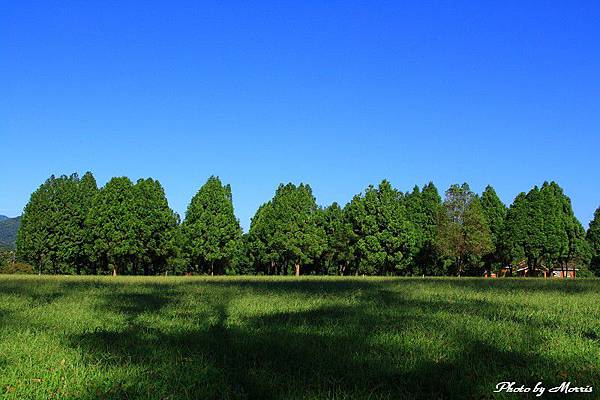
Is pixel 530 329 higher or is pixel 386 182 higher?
pixel 386 182

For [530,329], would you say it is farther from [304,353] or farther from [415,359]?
[304,353]

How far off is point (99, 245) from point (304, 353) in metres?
64.7

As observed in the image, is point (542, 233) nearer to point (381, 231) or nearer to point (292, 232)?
point (381, 231)

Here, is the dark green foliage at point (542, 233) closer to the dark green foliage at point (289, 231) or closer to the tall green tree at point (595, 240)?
the tall green tree at point (595, 240)

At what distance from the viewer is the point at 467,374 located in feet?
21.8

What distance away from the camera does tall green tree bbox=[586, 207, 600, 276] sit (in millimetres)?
85500

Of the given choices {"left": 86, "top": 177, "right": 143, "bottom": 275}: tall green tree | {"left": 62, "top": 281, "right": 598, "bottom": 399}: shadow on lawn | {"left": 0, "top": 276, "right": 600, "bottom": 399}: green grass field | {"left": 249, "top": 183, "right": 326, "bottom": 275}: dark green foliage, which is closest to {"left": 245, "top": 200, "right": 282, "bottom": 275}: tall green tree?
{"left": 249, "top": 183, "right": 326, "bottom": 275}: dark green foliage

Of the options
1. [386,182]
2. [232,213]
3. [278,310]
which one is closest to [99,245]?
[232,213]

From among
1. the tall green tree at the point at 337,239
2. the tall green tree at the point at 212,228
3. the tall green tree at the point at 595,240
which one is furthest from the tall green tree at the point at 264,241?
the tall green tree at the point at 595,240

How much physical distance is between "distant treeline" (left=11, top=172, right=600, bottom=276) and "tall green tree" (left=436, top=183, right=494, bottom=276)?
13 cm

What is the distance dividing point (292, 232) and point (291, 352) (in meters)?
69.0

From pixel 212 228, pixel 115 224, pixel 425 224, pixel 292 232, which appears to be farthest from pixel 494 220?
pixel 115 224

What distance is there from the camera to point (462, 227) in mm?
68562

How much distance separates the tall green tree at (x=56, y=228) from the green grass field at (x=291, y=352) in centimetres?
6381
